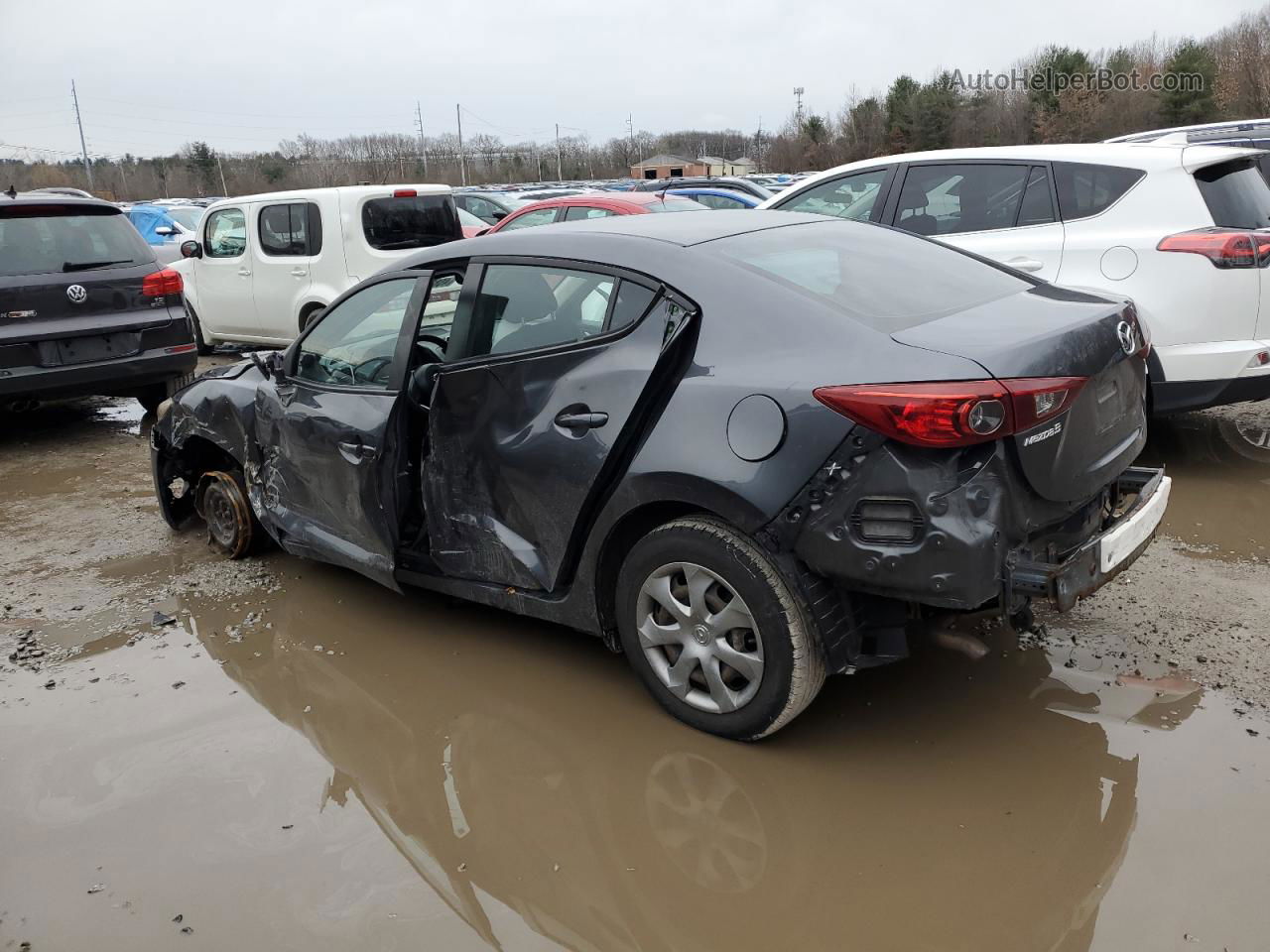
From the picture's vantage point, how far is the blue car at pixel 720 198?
528 inches

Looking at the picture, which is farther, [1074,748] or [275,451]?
[275,451]

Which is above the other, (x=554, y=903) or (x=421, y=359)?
(x=421, y=359)

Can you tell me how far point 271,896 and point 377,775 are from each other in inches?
23.4

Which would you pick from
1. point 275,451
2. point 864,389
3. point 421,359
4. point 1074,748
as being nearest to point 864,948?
point 1074,748

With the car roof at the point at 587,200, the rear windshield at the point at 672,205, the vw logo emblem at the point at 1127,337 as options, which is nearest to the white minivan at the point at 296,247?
the car roof at the point at 587,200

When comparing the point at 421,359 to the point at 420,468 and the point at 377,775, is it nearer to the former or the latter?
the point at 420,468

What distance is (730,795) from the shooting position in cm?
307

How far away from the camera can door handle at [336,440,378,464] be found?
400 centimetres

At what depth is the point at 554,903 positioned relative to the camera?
8.78 feet

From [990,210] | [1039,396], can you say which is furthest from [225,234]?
[1039,396]

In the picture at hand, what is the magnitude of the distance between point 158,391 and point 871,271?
22.3 ft

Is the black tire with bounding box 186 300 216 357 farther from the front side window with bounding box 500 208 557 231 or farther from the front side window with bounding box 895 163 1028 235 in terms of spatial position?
the front side window with bounding box 895 163 1028 235

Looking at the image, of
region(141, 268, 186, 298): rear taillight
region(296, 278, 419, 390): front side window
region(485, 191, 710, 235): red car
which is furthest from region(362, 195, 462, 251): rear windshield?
region(296, 278, 419, 390): front side window

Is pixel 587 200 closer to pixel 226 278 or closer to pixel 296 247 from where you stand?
pixel 296 247
